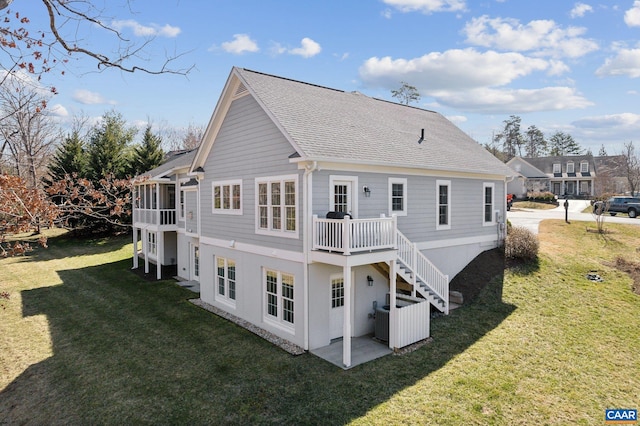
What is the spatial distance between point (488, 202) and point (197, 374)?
1416 centimetres

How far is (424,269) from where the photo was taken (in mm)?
12680

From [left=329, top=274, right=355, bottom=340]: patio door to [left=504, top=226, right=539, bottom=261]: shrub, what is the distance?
9271 millimetres

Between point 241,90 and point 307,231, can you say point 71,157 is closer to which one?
point 241,90

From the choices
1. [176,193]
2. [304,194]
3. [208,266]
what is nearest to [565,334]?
[304,194]

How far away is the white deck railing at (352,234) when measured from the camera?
32.0ft

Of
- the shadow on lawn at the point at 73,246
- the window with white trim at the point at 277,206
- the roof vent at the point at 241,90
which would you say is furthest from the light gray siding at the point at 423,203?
the shadow on lawn at the point at 73,246

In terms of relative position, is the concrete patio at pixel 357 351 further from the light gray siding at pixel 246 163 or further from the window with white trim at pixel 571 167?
the window with white trim at pixel 571 167

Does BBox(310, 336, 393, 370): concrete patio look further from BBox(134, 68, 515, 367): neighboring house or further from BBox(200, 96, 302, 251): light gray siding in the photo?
BBox(200, 96, 302, 251): light gray siding

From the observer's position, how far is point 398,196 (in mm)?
13109

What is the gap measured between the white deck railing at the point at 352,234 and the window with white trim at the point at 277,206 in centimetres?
102

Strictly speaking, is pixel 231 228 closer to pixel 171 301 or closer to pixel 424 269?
pixel 171 301

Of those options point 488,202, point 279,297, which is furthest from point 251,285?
point 488,202

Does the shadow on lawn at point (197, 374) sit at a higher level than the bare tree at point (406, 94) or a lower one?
lower

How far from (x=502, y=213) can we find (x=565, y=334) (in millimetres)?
7625
